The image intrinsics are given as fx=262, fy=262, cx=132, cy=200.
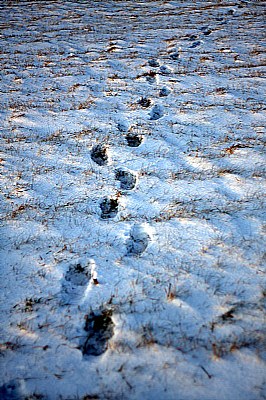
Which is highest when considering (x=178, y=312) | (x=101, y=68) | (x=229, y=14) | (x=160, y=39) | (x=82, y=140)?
(x=229, y=14)

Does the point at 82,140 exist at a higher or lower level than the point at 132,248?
higher

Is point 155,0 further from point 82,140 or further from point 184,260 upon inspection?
point 184,260

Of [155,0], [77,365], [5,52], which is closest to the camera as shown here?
[77,365]

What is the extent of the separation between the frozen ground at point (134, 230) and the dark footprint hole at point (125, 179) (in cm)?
1

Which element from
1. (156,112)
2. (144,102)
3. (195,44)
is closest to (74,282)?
(156,112)

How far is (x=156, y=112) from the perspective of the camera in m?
4.85

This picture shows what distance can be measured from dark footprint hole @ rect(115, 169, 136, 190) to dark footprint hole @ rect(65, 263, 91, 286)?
1277 millimetres

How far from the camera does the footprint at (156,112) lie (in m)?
4.73

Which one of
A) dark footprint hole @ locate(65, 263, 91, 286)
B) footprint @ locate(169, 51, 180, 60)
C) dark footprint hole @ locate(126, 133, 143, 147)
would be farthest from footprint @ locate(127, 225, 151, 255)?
footprint @ locate(169, 51, 180, 60)

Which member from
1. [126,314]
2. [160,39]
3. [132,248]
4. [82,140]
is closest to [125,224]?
[132,248]

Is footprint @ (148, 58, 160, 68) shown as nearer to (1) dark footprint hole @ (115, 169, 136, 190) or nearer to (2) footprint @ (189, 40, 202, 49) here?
(2) footprint @ (189, 40, 202, 49)

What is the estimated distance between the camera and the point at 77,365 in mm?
2061

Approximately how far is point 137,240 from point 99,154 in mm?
1743

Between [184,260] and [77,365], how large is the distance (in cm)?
133
